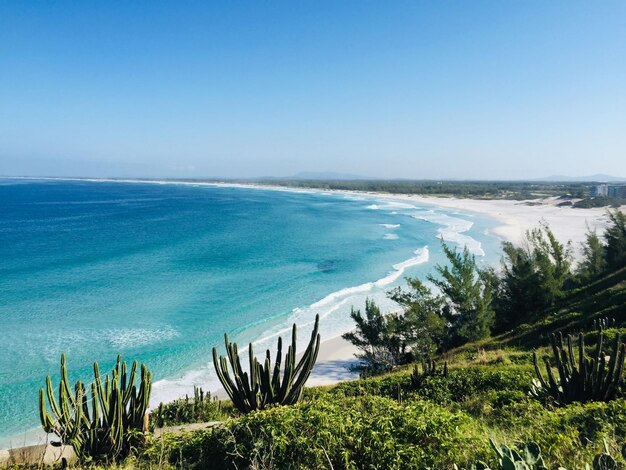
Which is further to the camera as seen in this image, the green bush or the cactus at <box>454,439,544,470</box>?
the green bush

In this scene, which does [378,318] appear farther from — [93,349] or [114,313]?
[114,313]

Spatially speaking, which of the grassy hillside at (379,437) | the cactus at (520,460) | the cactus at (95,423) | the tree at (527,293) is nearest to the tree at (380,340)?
the tree at (527,293)

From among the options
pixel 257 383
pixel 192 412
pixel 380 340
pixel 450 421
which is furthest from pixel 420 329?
pixel 450 421

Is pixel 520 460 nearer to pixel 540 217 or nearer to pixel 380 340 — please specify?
pixel 380 340

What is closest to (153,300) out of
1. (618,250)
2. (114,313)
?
(114,313)

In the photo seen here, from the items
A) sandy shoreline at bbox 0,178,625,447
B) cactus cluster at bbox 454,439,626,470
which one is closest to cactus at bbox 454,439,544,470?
cactus cluster at bbox 454,439,626,470

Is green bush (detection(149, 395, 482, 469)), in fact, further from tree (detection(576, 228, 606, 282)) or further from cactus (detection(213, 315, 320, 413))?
tree (detection(576, 228, 606, 282))
